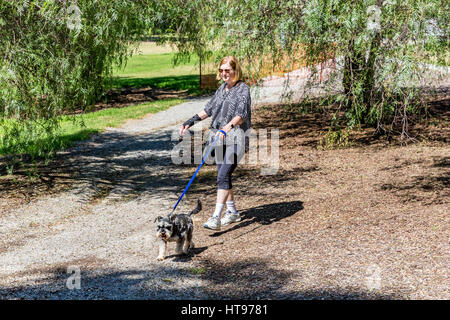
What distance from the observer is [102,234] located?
22.7ft

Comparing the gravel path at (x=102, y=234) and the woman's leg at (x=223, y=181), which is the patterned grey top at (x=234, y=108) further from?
the gravel path at (x=102, y=234)

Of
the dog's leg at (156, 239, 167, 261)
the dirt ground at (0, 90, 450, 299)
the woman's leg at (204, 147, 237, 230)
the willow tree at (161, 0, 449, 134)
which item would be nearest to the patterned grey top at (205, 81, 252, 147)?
the woman's leg at (204, 147, 237, 230)

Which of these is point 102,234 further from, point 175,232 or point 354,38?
point 354,38

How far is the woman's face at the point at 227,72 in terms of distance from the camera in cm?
598

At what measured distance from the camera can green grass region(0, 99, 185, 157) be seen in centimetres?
858

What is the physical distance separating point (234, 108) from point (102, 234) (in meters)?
2.49

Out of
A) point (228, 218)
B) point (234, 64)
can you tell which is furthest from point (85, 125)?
point (234, 64)

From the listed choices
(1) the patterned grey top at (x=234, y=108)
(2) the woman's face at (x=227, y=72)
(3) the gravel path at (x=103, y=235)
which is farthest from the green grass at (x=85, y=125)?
(2) the woman's face at (x=227, y=72)

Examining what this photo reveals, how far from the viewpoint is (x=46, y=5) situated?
7.63 metres

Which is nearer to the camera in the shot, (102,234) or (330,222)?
(330,222)

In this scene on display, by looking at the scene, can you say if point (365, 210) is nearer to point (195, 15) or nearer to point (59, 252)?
point (59, 252)

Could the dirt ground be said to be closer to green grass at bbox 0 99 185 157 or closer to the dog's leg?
the dog's leg

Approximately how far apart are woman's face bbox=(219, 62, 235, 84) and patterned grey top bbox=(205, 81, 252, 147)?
10cm

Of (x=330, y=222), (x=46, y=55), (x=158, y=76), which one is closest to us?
(x=330, y=222)
